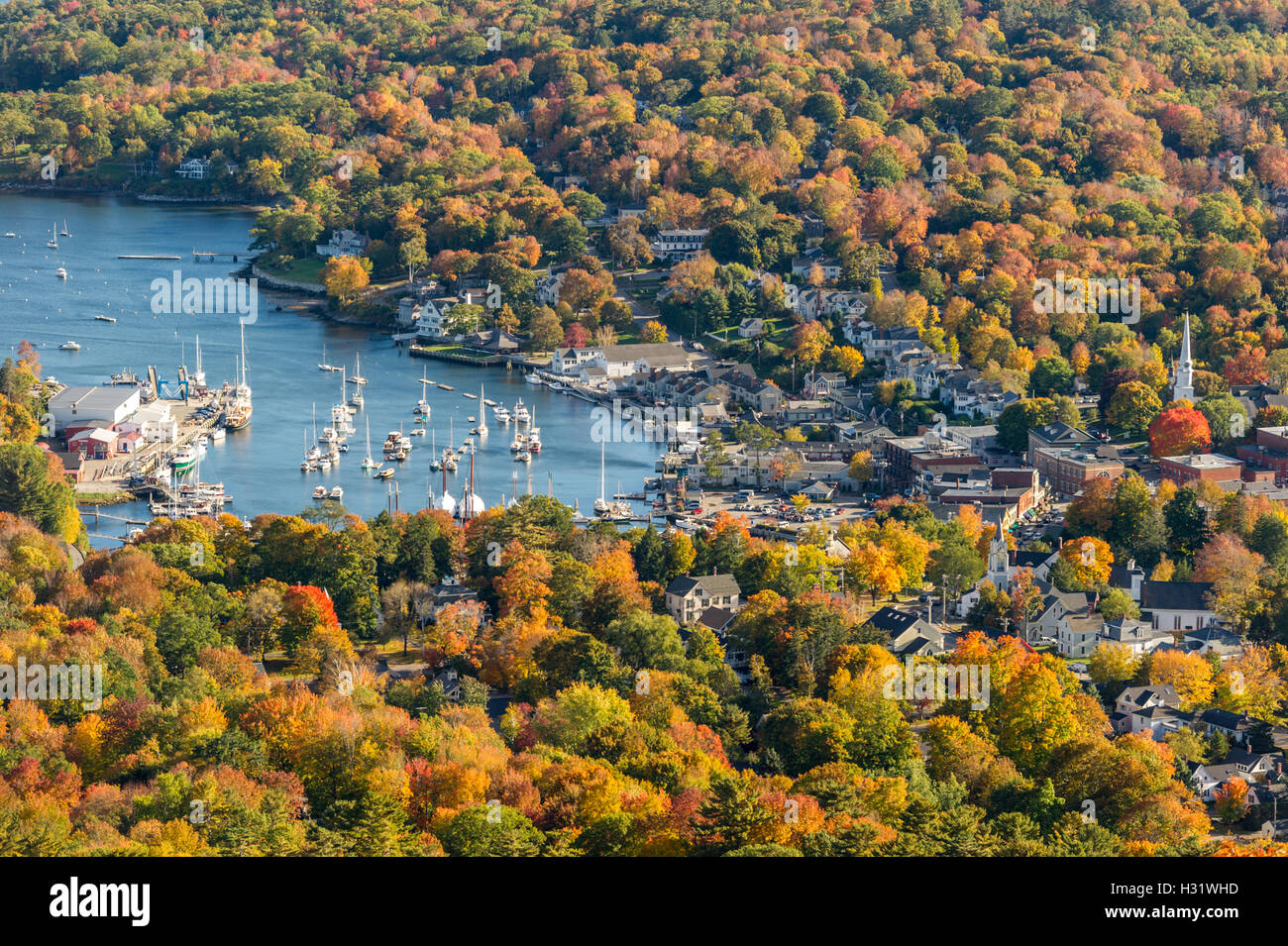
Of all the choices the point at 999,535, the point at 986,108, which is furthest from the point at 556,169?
the point at 999,535

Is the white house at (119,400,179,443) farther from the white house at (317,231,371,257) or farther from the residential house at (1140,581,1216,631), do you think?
the residential house at (1140,581,1216,631)

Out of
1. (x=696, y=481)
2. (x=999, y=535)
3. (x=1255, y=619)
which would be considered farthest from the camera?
(x=696, y=481)

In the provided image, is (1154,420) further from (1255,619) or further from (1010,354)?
(1255,619)

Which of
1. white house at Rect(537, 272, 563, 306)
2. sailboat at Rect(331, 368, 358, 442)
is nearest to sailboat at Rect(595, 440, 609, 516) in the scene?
sailboat at Rect(331, 368, 358, 442)

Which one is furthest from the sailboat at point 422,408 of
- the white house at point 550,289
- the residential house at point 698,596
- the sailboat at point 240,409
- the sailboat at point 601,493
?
the residential house at point 698,596

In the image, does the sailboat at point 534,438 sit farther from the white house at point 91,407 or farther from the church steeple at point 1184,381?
the church steeple at point 1184,381

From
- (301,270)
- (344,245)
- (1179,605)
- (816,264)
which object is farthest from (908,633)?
(344,245)

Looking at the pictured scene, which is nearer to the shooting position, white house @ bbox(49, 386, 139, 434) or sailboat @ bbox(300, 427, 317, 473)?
sailboat @ bbox(300, 427, 317, 473)

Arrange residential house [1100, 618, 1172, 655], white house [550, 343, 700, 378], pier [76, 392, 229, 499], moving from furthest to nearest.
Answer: white house [550, 343, 700, 378]
pier [76, 392, 229, 499]
residential house [1100, 618, 1172, 655]
